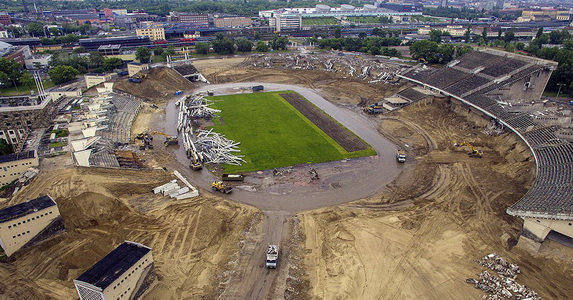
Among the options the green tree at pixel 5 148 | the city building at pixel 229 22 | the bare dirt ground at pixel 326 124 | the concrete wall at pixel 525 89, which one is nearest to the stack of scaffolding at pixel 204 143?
the bare dirt ground at pixel 326 124

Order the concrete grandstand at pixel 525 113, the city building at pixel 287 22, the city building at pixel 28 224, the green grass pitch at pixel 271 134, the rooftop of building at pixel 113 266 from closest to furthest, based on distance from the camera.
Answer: the rooftop of building at pixel 113 266
the city building at pixel 28 224
the concrete grandstand at pixel 525 113
the green grass pitch at pixel 271 134
the city building at pixel 287 22

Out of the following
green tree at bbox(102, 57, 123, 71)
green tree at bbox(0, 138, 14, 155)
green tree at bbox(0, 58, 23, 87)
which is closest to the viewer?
green tree at bbox(0, 138, 14, 155)

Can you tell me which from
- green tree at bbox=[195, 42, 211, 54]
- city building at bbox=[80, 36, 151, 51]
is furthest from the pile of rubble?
city building at bbox=[80, 36, 151, 51]

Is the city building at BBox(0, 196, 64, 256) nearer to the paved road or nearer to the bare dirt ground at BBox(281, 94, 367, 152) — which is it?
the paved road

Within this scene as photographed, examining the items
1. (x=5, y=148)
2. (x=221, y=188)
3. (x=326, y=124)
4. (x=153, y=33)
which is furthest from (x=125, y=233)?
(x=153, y=33)

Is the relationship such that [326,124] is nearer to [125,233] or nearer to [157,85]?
[125,233]

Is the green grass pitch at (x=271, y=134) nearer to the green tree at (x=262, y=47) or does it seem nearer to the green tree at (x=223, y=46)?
the green tree at (x=223, y=46)

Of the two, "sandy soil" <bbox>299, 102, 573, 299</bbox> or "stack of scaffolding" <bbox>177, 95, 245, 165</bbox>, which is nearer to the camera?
"sandy soil" <bbox>299, 102, 573, 299</bbox>
